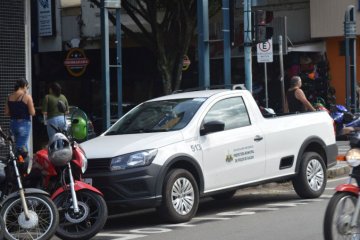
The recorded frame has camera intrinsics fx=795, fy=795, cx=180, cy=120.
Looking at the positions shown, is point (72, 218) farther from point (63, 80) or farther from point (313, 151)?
point (63, 80)

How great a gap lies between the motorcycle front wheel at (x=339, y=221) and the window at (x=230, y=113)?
3.75 m

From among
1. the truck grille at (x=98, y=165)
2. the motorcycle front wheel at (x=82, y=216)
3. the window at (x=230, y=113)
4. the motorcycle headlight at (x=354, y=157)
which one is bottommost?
the motorcycle front wheel at (x=82, y=216)

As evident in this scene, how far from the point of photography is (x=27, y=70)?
1565 cm

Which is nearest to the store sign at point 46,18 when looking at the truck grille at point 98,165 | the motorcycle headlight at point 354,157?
the truck grille at point 98,165

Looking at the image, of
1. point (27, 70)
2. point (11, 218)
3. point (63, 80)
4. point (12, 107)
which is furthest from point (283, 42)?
point (63, 80)

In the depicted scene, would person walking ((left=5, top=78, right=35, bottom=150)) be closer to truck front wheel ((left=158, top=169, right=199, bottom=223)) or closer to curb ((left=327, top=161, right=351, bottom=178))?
truck front wheel ((left=158, top=169, right=199, bottom=223))

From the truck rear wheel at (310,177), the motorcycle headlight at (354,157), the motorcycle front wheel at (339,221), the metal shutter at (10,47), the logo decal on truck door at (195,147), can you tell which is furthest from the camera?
the metal shutter at (10,47)

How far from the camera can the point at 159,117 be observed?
1131 cm

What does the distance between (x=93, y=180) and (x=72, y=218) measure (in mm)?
984

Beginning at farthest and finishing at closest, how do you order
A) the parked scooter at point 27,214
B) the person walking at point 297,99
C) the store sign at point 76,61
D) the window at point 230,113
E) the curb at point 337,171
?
the store sign at point 76,61
the person walking at point 297,99
the curb at point 337,171
the window at point 230,113
the parked scooter at point 27,214

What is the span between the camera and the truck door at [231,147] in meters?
10.9

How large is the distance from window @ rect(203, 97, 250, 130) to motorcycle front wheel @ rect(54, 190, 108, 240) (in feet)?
7.81

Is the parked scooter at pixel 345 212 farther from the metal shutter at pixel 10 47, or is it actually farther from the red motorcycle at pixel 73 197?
the metal shutter at pixel 10 47

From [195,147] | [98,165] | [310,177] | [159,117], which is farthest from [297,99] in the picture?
[98,165]
